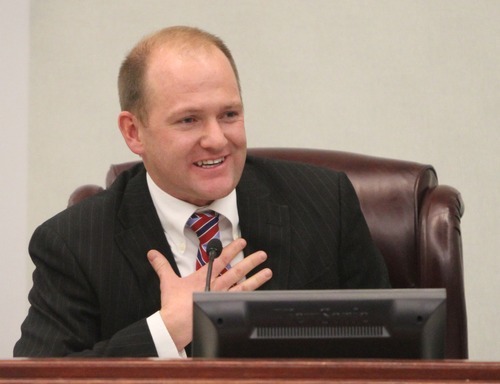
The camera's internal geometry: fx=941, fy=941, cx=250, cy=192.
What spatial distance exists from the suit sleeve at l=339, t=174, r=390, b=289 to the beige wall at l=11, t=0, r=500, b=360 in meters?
1.08

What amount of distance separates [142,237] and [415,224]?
0.65m

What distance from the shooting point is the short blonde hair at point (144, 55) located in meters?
2.23

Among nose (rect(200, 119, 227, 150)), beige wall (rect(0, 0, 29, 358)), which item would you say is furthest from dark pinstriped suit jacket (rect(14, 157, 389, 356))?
beige wall (rect(0, 0, 29, 358))

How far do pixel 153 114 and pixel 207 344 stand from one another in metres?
0.87

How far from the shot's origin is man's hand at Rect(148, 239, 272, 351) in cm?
189

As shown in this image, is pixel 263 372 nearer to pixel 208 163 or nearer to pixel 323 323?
pixel 323 323

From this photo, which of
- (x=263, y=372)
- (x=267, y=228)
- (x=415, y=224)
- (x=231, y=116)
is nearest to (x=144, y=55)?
(x=231, y=116)

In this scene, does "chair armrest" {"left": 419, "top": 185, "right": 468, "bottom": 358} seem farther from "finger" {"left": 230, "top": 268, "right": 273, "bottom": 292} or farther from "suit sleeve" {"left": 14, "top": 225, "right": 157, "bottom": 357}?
"suit sleeve" {"left": 14, "top": 225, "right": 157, "bottom": 357}

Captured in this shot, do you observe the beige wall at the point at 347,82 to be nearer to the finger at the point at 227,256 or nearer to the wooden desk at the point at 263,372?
the finger at the point at 227,256

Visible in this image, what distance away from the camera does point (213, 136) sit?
2.12 m

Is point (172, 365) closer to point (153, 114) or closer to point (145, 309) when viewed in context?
point (145, 309)

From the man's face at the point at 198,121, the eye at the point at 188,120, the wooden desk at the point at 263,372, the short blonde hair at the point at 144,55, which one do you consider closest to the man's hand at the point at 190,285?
the man's face at the point at 198,121

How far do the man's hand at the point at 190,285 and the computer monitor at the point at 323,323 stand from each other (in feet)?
1.48

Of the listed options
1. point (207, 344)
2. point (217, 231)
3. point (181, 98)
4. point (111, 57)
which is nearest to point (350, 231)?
point (217, 231)
